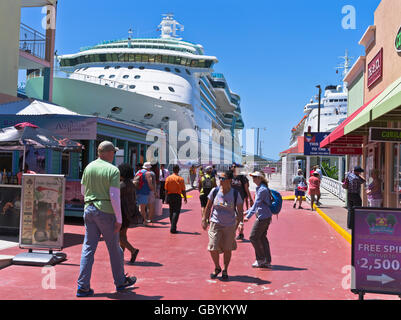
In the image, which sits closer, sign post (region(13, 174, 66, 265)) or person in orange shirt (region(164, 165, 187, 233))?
sign post (region(13, 174, 66, 265))

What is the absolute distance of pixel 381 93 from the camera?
11867 millimetres

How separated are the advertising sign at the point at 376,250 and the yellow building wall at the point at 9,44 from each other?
1409cm

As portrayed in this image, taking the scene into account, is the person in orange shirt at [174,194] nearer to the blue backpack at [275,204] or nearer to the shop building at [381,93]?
the blue backpack at [275,204]

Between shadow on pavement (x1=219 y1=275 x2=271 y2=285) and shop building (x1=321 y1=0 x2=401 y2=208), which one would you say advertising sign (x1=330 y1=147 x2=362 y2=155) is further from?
shadow on pavement (x1=219 y1=275 x2=271 y2=285)

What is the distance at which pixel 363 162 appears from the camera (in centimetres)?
1628

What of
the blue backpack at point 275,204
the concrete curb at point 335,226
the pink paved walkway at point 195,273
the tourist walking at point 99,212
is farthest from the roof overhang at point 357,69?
the tourist walking at point 99,212

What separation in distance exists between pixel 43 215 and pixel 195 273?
2.56 meters

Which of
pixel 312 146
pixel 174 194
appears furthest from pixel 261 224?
pixel 312 146

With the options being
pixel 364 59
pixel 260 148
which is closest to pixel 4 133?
pixel 364 59

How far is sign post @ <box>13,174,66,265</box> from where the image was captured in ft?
24.0

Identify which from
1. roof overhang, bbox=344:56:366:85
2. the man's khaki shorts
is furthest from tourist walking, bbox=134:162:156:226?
roof overhang, bbox=344:56:366:85

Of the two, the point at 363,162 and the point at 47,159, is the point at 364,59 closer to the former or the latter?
the point at 363,162

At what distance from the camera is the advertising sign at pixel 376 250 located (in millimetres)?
5223

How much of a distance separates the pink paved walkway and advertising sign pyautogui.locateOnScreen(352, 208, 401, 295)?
1.73ft
